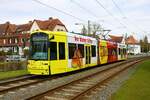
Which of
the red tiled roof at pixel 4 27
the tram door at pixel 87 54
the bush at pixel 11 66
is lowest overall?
the bush at pixel 11 66

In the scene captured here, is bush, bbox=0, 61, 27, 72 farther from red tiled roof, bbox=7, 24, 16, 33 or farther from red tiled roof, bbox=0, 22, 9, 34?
red tiled roof, bbox=0, 22, 9, 34

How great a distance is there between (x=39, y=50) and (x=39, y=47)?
0.19 m

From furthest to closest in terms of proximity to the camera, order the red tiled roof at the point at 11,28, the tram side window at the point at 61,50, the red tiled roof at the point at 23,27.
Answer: the red tiled roof at the point at 11,28 → the red tiled roof at the point at 23,27 → the tram side window at the point at 61,50

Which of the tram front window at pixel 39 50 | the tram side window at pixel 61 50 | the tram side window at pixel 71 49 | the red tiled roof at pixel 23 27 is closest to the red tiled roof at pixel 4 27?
the red tiled roof at pixel 23 27

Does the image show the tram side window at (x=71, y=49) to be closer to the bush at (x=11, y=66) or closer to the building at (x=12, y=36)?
the bush at (x=11, y=66)

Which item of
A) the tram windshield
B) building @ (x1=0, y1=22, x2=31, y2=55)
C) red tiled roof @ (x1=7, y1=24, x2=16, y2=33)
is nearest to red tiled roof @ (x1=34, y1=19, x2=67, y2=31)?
building @ (x1=0, y1=22, x2=31, y2=55)

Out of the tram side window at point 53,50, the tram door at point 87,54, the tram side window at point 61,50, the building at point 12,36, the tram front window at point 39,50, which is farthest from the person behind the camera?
the building at point 12,36

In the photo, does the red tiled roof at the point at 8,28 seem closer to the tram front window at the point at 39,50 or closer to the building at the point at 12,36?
the building at the point at 12,36

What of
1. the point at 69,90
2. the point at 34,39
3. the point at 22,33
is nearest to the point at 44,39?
the point at 34,39

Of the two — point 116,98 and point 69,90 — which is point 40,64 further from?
point 116,98

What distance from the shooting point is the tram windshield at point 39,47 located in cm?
1953

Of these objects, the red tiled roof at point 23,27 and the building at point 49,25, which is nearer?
the building at point 49,25

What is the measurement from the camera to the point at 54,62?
19656 millimetres

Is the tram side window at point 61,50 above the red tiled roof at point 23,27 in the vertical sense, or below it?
below
